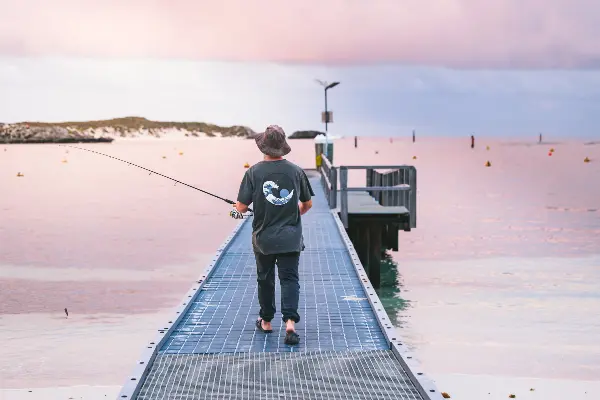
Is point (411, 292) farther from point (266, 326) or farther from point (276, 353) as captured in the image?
point (276, 353)

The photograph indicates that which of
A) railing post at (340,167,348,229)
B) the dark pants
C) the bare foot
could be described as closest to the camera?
the dark pants

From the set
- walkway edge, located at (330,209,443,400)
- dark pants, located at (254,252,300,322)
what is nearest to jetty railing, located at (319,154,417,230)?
walkway edge, located at (330,209,443,400)

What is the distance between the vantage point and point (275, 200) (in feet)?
23.9

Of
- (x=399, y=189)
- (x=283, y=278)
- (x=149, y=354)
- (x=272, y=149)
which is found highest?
(x=272, y=149)

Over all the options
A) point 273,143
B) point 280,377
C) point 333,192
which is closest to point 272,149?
point 273,143

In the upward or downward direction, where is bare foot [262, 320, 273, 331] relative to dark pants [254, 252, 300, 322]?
downward

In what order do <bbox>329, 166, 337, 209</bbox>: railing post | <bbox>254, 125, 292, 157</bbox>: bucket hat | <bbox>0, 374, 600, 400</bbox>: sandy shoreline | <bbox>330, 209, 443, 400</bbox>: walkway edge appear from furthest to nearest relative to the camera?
<bbox>329, 166, 337, 209</bbox>: railing post < <bbox>0, 374, 600, 400</bbox>: sandy shoreline < <bbox>254, 125, 292, 157</bbox>: bucket hat < <bbox>330, 209, 443, 400</bbox>: walkway edge

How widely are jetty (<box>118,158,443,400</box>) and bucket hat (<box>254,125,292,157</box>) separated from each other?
1.78 meters

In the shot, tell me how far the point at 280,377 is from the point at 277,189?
5.65 ft

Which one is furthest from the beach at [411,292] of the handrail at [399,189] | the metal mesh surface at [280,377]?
the metal mesh surface at [280,377]

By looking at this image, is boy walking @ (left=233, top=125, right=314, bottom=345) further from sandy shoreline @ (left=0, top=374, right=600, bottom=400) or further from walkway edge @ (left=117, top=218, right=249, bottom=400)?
sandy shoreline @ (left=0, top=374, right=600, bottom=400)

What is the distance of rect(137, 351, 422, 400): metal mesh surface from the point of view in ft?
20.1

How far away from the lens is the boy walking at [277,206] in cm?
729

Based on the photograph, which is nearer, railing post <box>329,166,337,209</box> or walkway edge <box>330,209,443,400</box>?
walkway edge <box>330,209,443,400</box>
